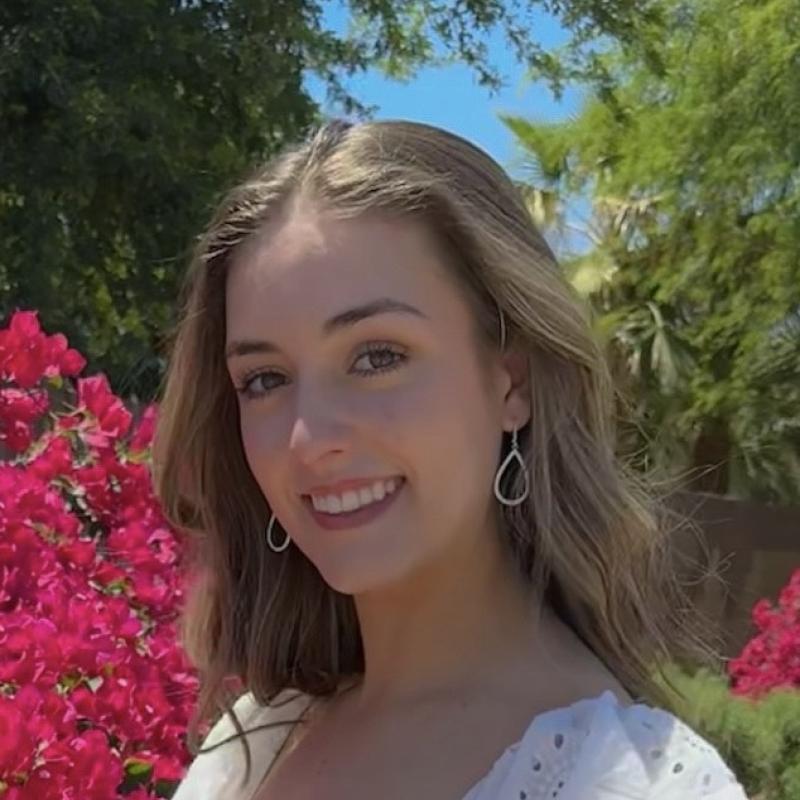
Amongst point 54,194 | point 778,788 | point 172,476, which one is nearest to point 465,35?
point 54,194

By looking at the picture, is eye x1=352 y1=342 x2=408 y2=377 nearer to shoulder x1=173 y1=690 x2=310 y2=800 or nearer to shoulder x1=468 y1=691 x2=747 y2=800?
shoulder x1=468 y1=691 x2=747 y2=800

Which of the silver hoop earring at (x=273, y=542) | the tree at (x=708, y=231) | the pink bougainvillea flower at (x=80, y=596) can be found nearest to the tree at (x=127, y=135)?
the tree at (x=708, y=231)

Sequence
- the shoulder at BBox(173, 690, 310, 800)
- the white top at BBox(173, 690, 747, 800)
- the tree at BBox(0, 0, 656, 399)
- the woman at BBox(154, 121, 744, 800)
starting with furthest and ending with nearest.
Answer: the tree at BBox(0, 0, 656, 399) < the shoulder at BBox(173, 690, 310, 800) < the woman at BBox(154, 121, 744, 800) < the white top at BBox(173, 690, 747, 800)

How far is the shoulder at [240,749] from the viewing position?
68.1 inches

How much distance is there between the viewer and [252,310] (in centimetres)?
155

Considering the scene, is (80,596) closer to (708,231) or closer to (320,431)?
(320,431)

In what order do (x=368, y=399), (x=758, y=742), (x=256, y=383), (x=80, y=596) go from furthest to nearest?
(x=758, y=742) → (x=80, y=596) → (x=256, y=383) → (x=368, y=399)

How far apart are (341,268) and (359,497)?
0.66 feet

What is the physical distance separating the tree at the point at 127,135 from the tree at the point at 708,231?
395cm

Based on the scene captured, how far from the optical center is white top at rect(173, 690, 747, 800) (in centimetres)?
130

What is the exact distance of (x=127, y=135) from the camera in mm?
9375

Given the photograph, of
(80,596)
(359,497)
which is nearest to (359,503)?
(359,497)

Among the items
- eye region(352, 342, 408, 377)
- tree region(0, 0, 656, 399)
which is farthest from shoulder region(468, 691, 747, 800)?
tree region(0, 0, 656, 399)

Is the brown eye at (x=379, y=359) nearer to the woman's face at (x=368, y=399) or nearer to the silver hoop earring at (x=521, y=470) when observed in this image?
the woman's face at (x=368, y=399)
